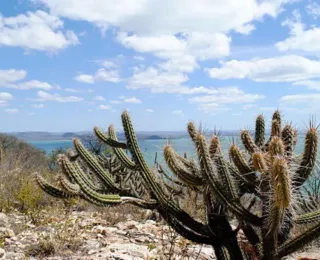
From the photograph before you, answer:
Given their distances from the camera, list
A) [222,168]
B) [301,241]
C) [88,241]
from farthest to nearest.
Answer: [88,241] < [222,168] < [301,241]

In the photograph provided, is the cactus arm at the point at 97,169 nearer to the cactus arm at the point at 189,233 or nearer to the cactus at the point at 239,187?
the cactus at the point at 239,187

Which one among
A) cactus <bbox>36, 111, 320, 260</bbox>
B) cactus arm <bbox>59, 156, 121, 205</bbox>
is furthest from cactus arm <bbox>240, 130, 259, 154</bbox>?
cactus arm <bbox>59, 156, 121, 205</bbox>

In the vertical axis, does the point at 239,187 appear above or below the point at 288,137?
below

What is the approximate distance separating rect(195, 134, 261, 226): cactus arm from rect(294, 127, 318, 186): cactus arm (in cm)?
45

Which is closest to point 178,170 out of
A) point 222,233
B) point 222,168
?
point 222,168

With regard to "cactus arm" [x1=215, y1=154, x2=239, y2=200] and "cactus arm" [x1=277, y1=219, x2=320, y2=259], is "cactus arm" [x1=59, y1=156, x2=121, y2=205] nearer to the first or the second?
"cactus arm" [x1=215, y1=154, x2=239, y2=200]

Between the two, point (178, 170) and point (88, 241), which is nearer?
point (178, 170)

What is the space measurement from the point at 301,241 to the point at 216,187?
2.38 ft

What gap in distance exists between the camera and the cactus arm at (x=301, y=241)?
11.0ft

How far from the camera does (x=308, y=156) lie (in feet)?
11.4

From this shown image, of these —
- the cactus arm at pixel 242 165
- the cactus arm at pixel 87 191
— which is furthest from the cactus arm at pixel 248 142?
the cactus arm at pixel 87 191

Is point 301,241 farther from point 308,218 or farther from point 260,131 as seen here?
point 260,131

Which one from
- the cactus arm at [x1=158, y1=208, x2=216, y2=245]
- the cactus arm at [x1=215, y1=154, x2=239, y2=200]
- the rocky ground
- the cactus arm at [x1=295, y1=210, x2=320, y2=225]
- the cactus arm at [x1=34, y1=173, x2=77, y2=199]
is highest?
the cactus arm at [x1=215, y1=154, x2=239, y2=200]

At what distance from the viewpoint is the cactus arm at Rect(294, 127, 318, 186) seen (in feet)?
11.3
